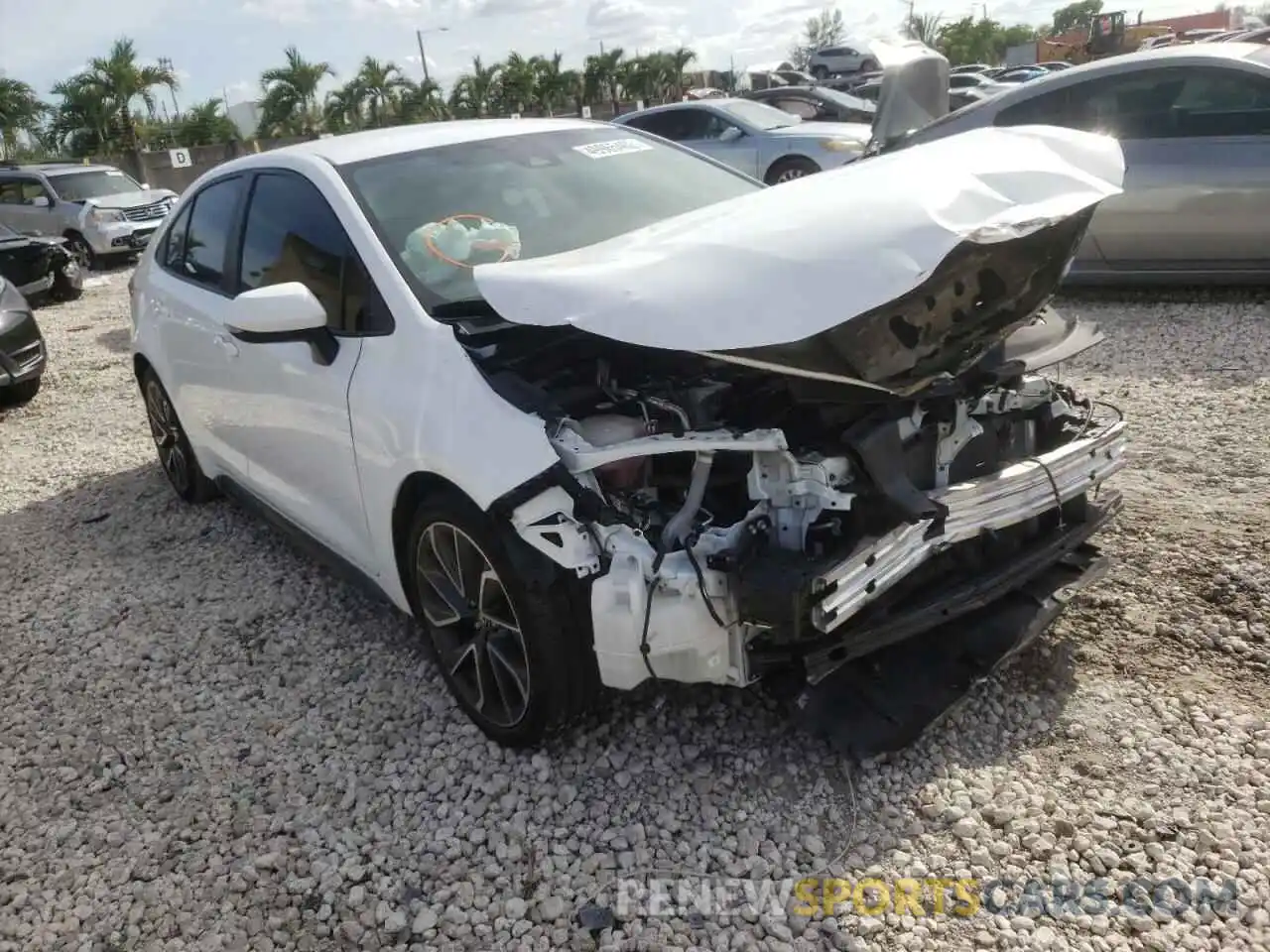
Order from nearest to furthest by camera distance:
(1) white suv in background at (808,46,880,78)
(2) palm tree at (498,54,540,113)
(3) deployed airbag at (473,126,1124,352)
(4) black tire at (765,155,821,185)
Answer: (3) deployed airbag at (473,126,1124,352) < (4) black tire at (765,155,821,185) < (1) white suv in background at (808,46,880,78) < (2) palm tree at (498,54,540,113)

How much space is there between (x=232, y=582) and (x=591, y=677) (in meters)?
2.29

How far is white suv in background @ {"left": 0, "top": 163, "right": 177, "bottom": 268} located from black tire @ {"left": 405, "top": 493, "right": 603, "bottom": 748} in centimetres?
1505

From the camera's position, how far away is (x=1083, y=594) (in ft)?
Result: 11.3

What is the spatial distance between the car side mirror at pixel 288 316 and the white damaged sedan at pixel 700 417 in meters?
0.01

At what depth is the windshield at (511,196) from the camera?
Result: 3217mm

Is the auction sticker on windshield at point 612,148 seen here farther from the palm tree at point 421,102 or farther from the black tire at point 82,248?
the palm tree at point 421,102

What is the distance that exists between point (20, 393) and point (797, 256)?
7951mm

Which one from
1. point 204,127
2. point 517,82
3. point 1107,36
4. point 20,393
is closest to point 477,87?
point 517,82

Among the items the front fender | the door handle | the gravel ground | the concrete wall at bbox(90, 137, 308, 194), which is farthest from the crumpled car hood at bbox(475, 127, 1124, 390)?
the concrete wall at bbox(90, 137, 308, 194)

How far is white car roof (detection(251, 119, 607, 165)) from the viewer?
364 cm

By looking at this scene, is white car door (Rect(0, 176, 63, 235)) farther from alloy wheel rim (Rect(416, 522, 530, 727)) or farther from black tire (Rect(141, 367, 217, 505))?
alloy wheel rim (Rect(416, 522, 530, 727))

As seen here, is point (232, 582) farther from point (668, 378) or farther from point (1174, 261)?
point (1174, 261)

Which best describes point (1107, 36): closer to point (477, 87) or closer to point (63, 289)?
point (477, 87)

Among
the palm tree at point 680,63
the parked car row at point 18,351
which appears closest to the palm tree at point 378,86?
the palm tree at point 680,63
